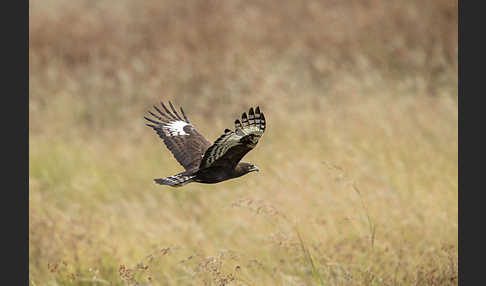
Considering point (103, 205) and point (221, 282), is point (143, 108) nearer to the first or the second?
point (103, 205)

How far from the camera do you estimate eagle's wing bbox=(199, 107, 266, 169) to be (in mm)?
3289

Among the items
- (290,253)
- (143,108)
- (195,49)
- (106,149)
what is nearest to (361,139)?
(290,253)

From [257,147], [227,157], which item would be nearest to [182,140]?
[227,157]

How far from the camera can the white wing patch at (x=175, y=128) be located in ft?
14.3

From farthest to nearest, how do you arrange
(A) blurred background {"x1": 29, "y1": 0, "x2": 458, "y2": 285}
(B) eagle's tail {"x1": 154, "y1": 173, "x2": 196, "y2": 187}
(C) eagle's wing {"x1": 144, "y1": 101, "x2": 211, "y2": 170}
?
1. (A) blurred background {"x1": 29, "y1": 0, "x2": 458, "y2": 285}
2. (C) eagle's wing {"x1": 144, "y1": 101, "x2": 211, "y2": 170}
3. (B) eagle's tail {"x1": 154, "y1": 173, "x2": 196, "y2": 187}

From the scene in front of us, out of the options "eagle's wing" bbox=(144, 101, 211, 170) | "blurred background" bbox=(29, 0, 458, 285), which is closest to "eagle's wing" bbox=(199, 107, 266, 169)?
"eagle's wing" bbox=(144, 101, 211, 170)

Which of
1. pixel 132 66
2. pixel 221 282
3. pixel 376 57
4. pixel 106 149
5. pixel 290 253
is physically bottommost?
pixel 221 282

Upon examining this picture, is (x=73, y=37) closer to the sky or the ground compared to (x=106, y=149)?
closer to the sky

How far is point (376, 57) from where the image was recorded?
32.9 feet

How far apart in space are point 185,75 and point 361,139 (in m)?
4.63

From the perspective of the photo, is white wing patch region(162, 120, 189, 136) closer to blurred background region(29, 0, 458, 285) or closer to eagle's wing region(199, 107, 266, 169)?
blurred background region(29, 0, 458, 285)

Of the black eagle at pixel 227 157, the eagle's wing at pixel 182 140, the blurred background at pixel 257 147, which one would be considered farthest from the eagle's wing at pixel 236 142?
the blurred background at pixel 257 147

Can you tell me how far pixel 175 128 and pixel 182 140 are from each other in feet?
1.00

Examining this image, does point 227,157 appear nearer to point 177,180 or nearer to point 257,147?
point 177,180
